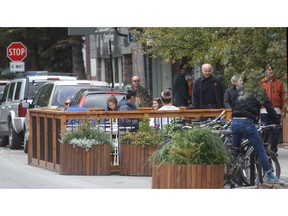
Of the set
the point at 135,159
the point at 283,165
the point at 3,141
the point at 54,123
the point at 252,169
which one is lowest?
the point at 3,141

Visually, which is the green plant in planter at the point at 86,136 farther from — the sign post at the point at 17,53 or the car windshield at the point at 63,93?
the sign post at the point at 17,53

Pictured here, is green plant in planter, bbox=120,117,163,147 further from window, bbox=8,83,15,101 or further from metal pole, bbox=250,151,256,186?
window, bbox=8,83,15,101

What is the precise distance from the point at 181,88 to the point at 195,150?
13.0 m

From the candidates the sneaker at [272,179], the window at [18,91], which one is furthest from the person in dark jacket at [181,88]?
the sneaker at [272,179]

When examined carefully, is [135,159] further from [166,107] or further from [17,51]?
[17,51]

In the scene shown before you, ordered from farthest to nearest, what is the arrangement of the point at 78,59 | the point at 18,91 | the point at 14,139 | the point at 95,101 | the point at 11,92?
the point at 78,59 → the point at 11,92 → the point at 18,91 → the point at 14,139 → the point at 95,101

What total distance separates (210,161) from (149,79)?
83.7 feet

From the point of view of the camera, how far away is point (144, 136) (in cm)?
1847

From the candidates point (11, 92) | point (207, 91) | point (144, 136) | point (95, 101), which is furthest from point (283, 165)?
point (11, 92)

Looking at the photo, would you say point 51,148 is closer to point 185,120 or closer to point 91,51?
point 185,120

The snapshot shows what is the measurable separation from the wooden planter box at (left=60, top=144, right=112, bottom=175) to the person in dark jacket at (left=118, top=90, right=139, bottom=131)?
82 centimetres

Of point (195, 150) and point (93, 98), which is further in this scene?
point (93, 98)
